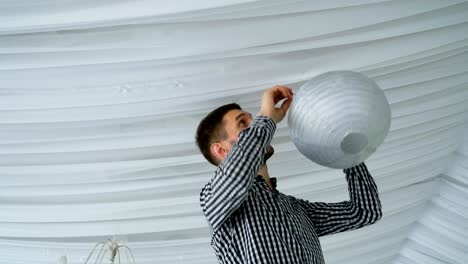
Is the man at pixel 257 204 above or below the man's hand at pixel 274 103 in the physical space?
below

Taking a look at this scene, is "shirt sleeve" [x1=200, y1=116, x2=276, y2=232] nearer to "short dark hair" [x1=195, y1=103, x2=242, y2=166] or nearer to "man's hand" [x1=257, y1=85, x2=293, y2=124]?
"man's hand" [x1=257, y1=85, x2=293, y2=124]

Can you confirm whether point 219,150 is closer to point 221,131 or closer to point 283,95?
point 221,131

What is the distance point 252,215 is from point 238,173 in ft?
0.43

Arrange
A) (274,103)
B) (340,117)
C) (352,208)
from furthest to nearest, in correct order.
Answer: (352,208) → (274,103) → (340,117)

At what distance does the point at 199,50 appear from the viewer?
1.38 meters

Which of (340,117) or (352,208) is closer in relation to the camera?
(340,117)

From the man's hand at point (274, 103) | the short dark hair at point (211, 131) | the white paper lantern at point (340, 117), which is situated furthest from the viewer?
the short dark hair at point (211, 131)

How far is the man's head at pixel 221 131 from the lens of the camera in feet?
4.41

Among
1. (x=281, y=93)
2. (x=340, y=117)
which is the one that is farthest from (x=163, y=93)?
(x=340, y=117)

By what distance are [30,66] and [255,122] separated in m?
0.64

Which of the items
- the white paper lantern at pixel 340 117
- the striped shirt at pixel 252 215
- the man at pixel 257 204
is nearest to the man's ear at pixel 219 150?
the man at pixel 257 204

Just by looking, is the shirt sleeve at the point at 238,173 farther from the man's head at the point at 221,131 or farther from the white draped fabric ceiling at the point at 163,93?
the white draped fabric ceiling at the point at 163,93

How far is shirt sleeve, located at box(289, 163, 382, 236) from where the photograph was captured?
1399mm

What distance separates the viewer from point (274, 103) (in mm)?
1305
